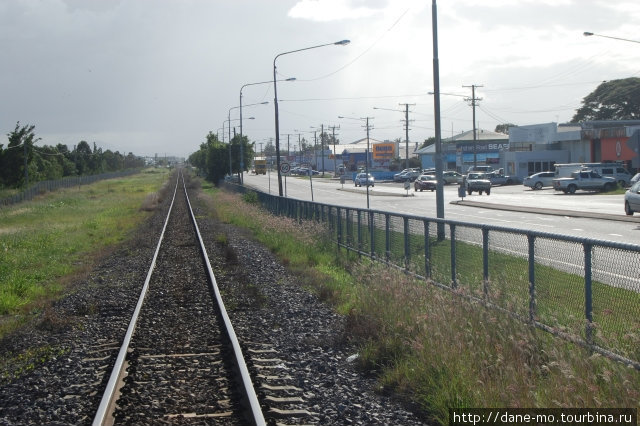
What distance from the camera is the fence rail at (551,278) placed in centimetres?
697

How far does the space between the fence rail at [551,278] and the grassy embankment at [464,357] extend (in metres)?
0.14

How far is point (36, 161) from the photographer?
8981 centimetres

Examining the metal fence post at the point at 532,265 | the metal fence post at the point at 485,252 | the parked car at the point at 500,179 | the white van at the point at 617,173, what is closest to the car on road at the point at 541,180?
the white van at the point at 617,173

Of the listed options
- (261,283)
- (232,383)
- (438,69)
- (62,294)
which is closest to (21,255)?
(62,294)

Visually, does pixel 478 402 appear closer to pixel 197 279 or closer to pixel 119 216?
pixel 197 279

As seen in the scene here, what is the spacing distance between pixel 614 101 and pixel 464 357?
12380 centimetres

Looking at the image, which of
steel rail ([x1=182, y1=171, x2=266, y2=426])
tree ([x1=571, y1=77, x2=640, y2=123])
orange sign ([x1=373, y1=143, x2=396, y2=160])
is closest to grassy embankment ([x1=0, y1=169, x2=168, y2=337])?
steel rail ([x1=182, y1=171, x2=266, y2=426])

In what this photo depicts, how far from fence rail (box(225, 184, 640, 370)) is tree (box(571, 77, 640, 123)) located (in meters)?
114

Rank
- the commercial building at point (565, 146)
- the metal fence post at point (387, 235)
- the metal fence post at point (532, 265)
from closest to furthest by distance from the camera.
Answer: the metal fence post at point (532, 265)
the metal fence post at point (387, 235)
the commercial building at point (565, 146)

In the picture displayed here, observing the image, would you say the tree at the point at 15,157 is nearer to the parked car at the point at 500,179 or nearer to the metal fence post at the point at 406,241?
the parked car at the point at 500,179

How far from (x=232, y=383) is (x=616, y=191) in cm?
5319

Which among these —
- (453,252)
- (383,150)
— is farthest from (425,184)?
(453,252)

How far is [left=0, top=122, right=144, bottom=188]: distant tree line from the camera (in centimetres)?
7081

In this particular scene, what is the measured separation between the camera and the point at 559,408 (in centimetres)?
597
